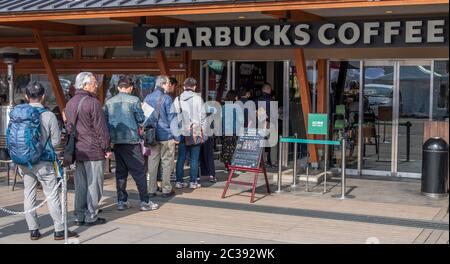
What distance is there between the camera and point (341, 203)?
342 inches

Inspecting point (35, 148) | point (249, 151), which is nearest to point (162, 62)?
point (249, 151)

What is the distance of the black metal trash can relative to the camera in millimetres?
9047

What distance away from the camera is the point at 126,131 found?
7.76 metres

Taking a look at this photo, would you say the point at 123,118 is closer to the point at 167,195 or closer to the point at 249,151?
the point at 167,195

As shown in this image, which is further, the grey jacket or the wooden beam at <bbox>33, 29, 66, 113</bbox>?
the wooden beam at <bbox>33, 29, 66, 113</bbox>

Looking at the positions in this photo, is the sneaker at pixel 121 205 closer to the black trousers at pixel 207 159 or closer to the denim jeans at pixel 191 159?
the denim jeans at pixel 191 159

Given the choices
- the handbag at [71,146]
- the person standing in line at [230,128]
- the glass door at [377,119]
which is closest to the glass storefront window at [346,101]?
the glass door at [377,119]

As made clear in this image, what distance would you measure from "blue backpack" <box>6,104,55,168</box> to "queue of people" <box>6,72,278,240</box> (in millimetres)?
61

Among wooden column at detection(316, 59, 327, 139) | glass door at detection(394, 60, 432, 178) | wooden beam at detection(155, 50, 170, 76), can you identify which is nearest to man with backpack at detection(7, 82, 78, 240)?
wooden beam at detection(155, 50, 170, 76)

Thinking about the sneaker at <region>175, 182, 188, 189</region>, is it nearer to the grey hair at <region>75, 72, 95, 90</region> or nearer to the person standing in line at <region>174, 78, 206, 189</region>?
the person standing in line at <region>174, 78, 206, 189</region>

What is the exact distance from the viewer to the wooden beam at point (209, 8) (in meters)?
8.15

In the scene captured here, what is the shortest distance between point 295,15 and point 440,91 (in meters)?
2.98

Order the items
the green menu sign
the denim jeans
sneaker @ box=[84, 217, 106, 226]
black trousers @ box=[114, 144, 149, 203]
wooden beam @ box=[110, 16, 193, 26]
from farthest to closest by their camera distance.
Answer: wooden beam @ box=[110, 16, 193, 26] → the green menu sign → the denim jeans → black trousers @ box=[114, 144, 149, 203] → sneaker @ box=[84, 217, 106, 226]

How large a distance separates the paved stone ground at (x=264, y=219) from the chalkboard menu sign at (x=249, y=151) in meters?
0.52
